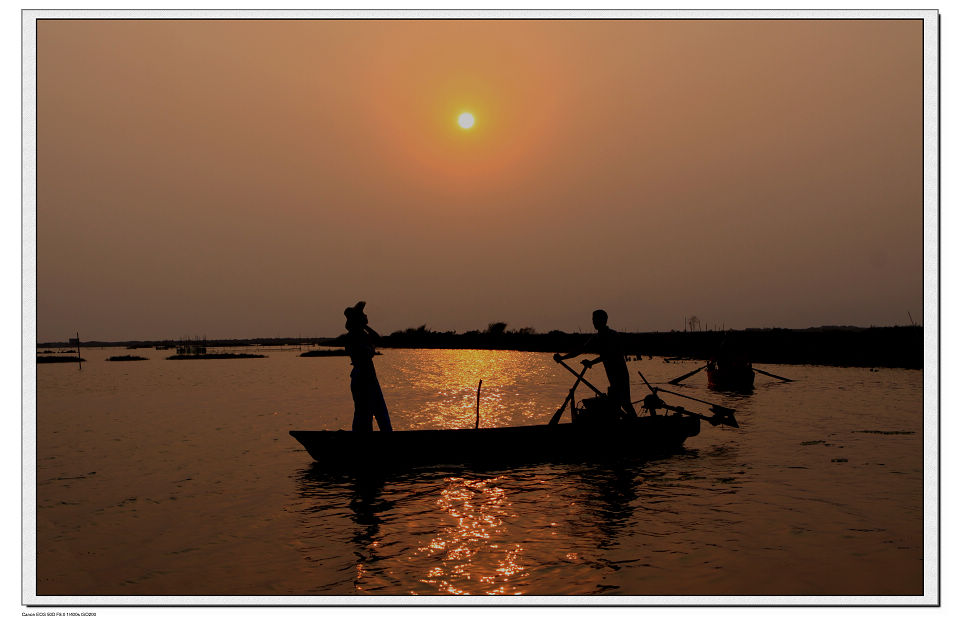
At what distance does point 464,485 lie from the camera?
11.5 metres

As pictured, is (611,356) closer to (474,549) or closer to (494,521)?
(494,521)

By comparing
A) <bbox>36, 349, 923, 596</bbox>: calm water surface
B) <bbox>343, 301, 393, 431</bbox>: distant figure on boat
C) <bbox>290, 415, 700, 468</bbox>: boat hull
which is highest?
<bbox>343, 301, 393, 431</bbox>: distant figure on boat

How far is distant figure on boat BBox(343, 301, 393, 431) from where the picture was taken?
11945 millimetres

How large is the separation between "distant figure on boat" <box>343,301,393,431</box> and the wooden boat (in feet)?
69.0

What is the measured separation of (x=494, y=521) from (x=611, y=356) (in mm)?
4303

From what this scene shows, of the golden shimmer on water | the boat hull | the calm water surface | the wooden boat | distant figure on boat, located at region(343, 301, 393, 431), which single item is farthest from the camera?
the wooden boat

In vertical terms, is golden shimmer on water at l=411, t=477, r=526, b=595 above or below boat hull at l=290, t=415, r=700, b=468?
below

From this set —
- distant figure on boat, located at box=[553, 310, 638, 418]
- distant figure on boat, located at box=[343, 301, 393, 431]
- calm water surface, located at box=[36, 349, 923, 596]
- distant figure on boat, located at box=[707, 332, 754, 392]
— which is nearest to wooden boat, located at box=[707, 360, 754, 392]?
distant figure on boat, located at box=[707, 332, 754, 392]

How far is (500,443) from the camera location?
41.9 ft

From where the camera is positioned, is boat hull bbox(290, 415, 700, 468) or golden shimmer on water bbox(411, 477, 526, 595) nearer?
golden shimmer on water bbox(411, 477, 526, 595)

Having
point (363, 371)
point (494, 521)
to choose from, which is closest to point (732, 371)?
point (363, 371)

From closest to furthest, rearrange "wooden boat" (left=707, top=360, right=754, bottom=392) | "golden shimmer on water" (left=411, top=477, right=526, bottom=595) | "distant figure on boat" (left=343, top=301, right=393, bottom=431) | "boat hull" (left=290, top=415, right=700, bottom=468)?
"golden shimmer on water" (left=411, top=477, right=526, bottom=595), "distant figure on boat" (left=343, top=301, right=393, bottom=431), "boat hull" (left=290, top=415, right=700, bottom=468), "wooden boat" (left=707, top=360, right=754, bottom=392)

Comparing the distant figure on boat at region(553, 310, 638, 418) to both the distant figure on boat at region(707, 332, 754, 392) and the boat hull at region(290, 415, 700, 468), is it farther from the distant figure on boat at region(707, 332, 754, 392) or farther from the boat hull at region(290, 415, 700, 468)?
the distant figure on boat at region(707, 332, 754, 392)
